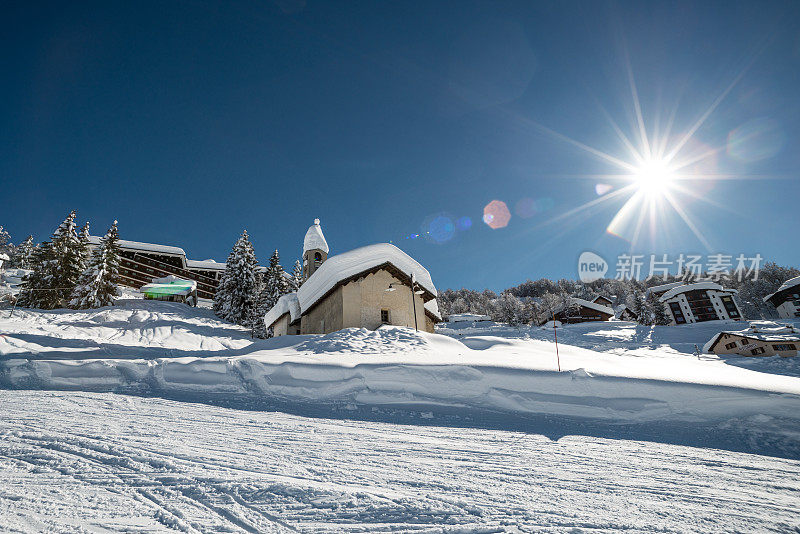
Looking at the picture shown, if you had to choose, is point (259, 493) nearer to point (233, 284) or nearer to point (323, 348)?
point (323, 348)

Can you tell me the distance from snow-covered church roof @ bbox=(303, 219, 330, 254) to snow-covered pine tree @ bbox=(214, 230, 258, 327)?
1174 centimetres

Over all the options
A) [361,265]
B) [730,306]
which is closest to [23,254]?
[361,265]

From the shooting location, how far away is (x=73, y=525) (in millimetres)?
2775

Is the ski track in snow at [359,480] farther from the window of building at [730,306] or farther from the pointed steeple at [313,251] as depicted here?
the window of building at [730,306]

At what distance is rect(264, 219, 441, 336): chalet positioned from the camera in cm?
1753

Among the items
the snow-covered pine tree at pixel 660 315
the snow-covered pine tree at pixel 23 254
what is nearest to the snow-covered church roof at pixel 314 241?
the snow-covered pine tree at pixel 660 315

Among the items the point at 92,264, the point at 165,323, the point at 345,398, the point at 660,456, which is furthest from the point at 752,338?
the point at 92,264

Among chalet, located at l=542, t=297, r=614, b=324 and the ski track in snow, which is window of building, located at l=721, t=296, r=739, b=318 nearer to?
chalet, located at l=542, t=297, r=614, b=324

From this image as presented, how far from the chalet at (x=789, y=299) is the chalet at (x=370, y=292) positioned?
62.7 metres

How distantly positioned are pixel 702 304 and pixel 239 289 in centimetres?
6454

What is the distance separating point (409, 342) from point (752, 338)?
3008 centimetres

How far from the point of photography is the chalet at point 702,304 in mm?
51406

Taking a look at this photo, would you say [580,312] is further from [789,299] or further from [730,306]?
[789,299]

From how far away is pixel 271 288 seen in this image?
3878cm
